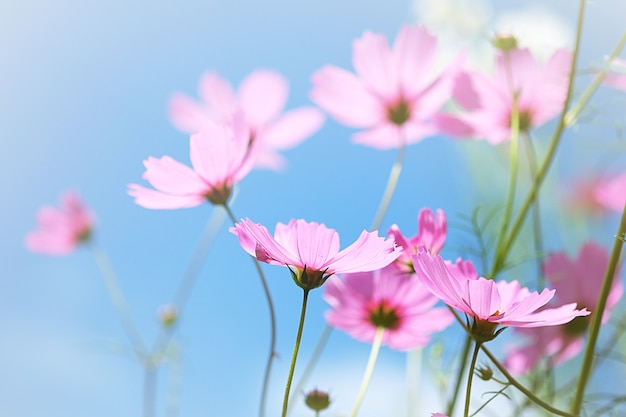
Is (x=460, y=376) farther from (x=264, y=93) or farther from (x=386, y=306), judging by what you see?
(x=264, y=93)

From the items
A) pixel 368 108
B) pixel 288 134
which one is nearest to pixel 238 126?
pixel 368 108

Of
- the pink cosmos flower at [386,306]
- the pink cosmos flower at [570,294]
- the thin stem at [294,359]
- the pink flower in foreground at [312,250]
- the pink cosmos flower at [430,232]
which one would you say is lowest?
the thin stem at [294,359]

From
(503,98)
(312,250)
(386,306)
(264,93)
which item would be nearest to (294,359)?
(312,250)

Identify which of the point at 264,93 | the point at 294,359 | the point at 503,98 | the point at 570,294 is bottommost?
the point at 294,359

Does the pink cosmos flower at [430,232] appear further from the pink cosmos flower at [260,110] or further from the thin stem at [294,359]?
the pink cosmos flower at [260,110]

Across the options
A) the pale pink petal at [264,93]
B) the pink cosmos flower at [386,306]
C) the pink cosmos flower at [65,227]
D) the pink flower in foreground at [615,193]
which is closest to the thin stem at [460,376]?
the pink cosmos flower at [386,306]

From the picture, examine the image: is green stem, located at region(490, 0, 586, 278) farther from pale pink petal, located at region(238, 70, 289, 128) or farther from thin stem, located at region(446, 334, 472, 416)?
pale pink petal, located at region(238, 70, 289, 128)

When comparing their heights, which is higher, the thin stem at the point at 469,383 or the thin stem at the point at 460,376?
the thin stem at the point at 460,376

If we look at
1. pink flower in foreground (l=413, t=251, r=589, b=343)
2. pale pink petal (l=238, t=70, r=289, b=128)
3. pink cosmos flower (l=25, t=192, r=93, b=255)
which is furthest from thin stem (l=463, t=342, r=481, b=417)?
pink cosmos flower (l=25, t=192, r=93, b=255)

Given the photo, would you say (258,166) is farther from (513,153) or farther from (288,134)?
(513,153)
